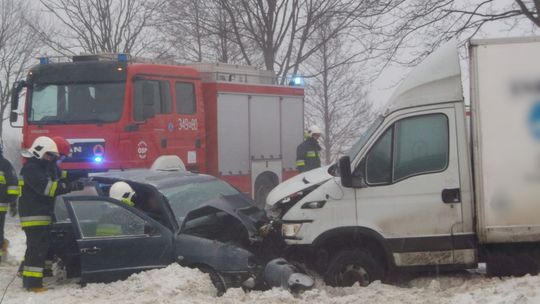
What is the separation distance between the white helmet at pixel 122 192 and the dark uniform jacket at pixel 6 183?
242 cm

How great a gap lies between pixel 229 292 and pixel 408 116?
2.62m

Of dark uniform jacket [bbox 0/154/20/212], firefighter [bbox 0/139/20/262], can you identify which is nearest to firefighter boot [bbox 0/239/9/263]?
firefighter [bbox 0/139/20/262]

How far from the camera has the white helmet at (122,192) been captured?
8.38m

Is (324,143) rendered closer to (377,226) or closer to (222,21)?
(222,21)

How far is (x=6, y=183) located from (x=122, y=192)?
2603 mm

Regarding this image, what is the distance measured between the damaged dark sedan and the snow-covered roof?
6.66 ft

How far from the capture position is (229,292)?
727 cm

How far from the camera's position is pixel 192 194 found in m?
8.71

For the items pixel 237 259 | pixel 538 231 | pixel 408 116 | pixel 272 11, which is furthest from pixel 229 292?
pixel 272 11

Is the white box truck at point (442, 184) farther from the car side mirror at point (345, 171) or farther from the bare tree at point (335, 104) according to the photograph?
the bare tree at point (335, 104)

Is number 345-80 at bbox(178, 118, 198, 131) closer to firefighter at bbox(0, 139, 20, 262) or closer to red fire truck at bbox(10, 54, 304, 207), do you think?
red fire truck at bbox(10, 54, 304, 207)

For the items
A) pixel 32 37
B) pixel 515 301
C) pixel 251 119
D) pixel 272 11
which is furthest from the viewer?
pixel 32 37

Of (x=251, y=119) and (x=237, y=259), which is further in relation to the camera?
(x=251, y=119)

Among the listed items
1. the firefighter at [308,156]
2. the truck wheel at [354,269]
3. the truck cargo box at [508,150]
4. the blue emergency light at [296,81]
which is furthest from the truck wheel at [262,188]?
the truck cargo box at [508,150]
